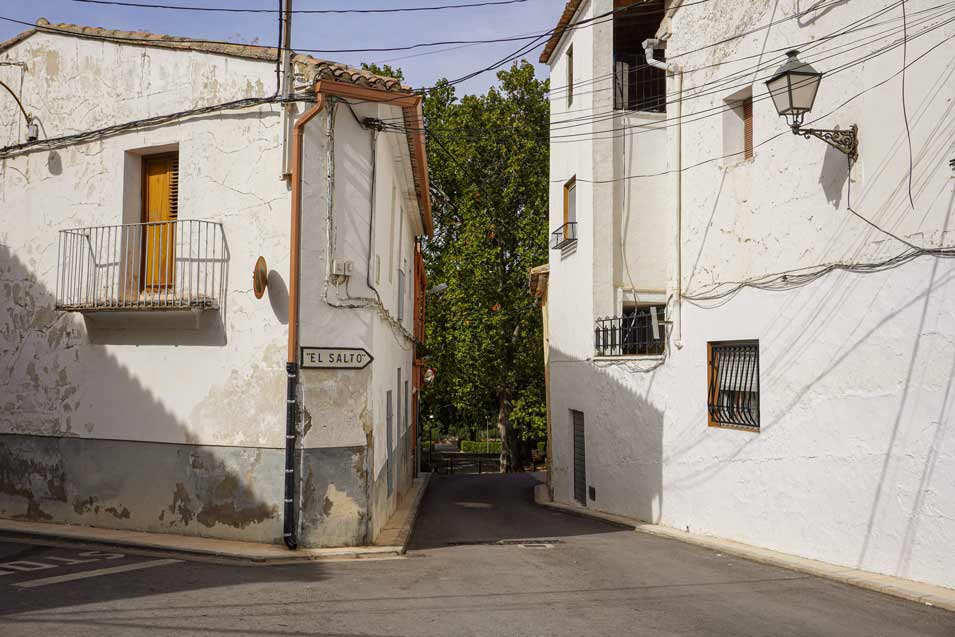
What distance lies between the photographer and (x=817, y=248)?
9727 mm

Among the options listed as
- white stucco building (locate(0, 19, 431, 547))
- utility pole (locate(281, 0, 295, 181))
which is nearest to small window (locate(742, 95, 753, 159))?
white stucco building (locate(0, 19, 431, 547))

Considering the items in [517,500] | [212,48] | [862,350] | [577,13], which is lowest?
[517,500]

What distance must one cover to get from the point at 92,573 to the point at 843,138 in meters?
8.60

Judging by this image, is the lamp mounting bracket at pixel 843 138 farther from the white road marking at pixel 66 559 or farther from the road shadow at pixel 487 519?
the white road marking at pixel 66 559

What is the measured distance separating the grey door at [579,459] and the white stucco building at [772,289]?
0.24 ft

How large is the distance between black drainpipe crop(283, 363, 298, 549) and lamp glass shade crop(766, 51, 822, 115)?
597 cm

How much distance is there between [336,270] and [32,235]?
4579 mm

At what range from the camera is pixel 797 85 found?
911 centimetres

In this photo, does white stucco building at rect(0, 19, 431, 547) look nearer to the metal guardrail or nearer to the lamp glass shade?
the metal guardrail

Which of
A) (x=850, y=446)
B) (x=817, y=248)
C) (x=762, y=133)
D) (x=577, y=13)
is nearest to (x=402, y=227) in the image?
(x=577, y=13)

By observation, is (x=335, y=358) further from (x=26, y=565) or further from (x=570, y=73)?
(x=570, y=73)

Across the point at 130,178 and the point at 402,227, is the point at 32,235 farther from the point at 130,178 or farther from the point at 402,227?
the point at 402,227

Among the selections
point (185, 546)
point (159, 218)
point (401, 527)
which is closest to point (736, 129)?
point (401, 527)

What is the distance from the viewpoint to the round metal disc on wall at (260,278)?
9.50 m
